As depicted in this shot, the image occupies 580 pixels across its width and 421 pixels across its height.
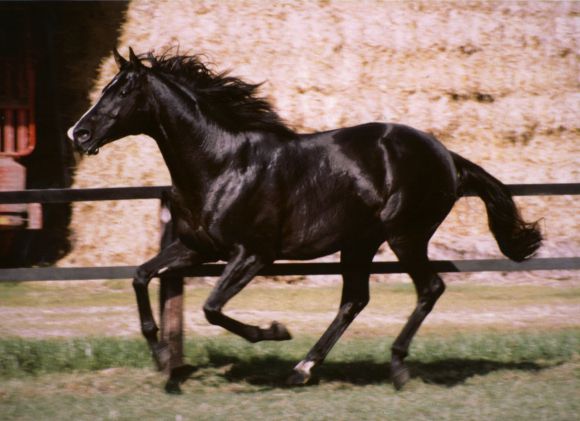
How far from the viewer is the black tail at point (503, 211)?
7.19m

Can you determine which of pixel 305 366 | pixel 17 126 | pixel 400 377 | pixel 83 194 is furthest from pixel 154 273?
pixel 17 126

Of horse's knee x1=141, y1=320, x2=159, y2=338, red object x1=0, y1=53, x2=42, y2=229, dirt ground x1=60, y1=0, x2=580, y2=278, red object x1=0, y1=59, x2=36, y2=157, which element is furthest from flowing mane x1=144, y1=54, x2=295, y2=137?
dirt ground x1=60, y1=0, x2=580, y2=278

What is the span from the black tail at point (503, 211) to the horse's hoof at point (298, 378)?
6.43ft

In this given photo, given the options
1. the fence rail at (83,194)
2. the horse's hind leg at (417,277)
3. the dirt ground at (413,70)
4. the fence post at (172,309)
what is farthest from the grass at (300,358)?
the dirt ground at (413,70)

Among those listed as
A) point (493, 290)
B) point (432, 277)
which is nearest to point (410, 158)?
point (432, 277)

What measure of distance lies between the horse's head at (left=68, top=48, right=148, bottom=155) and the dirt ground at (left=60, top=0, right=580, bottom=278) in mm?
7274

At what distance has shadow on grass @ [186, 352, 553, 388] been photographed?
6715mm

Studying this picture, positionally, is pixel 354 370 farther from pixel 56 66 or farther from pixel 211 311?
pixel 56 66

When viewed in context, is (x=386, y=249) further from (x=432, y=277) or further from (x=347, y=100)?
(x=432, y=277)

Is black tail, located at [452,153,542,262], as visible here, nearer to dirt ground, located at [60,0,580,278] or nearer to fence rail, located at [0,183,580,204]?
fence rail, located at [0,183,580,204]

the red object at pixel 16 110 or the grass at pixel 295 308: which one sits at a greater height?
the red object at pixel 16 110

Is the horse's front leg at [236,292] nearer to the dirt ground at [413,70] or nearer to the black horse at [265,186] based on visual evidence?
the black horse at [265,186]

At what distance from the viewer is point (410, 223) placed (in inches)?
264

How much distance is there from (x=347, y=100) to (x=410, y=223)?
778 cm
